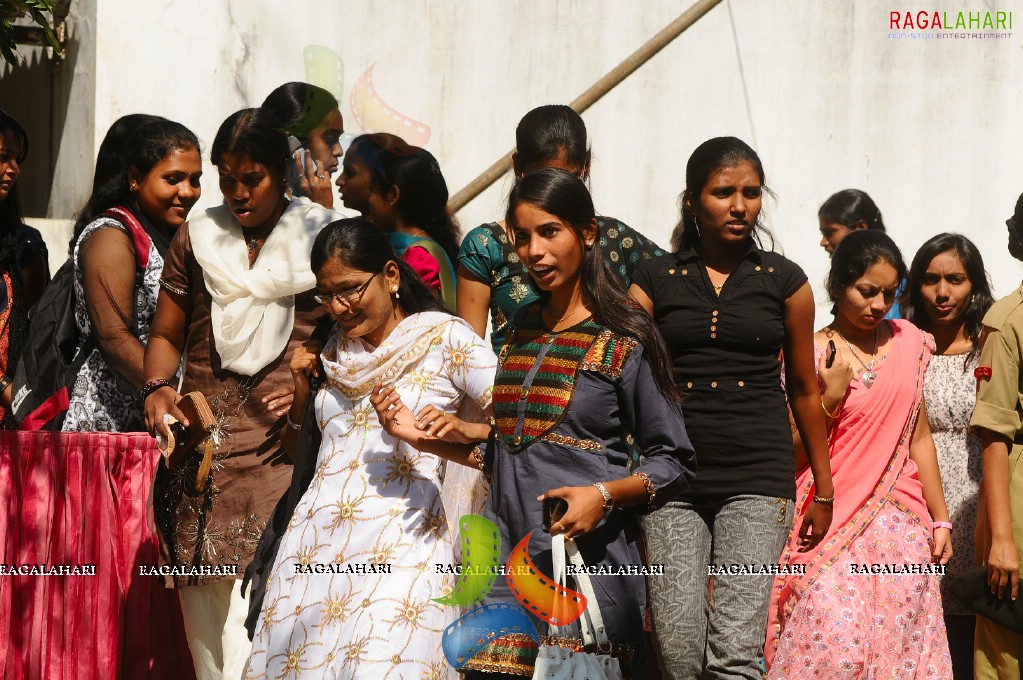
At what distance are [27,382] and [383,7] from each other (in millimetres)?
3289

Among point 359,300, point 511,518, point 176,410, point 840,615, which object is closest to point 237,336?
point 176,410

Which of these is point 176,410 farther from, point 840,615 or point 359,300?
point 840,615

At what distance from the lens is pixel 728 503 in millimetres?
3994

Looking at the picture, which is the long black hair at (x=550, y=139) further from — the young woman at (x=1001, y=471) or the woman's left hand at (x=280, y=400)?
the young woman at (x=1001, y=471)

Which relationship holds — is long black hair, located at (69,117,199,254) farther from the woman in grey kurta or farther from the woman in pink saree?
the woman in pink saree

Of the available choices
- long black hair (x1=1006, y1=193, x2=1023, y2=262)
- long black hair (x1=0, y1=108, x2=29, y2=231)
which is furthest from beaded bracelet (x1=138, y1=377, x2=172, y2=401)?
long black hair (x1=1006, y1=193, x2=1023, y2=262)

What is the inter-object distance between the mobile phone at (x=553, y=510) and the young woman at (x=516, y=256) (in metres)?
1.25

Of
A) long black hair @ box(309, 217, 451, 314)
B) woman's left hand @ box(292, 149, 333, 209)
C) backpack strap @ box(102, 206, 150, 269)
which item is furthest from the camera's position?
woman's left hand @ box(292, 149, 333, 209)

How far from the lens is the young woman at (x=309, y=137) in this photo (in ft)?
18.3

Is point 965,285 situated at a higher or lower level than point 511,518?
higher

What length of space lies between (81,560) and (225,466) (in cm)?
88

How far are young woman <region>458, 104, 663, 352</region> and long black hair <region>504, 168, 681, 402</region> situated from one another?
0.81 m

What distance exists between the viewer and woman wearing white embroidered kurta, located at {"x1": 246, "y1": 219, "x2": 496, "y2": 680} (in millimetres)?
3566

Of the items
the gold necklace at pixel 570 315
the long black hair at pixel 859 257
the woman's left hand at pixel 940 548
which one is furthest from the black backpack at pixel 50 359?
the woman's left hand at pixel 940 548
